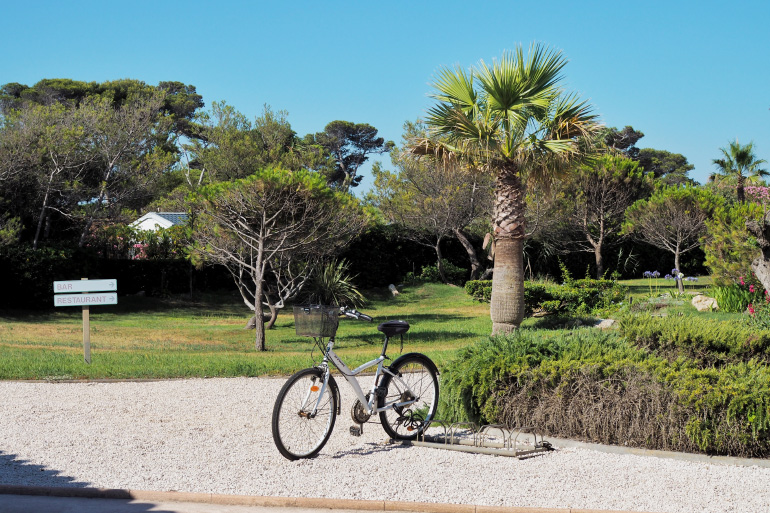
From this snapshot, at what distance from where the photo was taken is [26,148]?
21.3 meters

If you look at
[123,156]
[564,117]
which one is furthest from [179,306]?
[564,117]

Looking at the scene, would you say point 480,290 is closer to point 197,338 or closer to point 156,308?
point 197,338

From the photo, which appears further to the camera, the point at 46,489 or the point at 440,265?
the point at 440,265

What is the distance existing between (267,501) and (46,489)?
1.55 metres

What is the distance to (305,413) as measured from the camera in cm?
553

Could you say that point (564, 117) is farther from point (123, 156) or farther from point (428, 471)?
point (123, 156)

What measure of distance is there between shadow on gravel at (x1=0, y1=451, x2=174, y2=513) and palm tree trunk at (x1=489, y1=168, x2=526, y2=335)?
26.5 feet

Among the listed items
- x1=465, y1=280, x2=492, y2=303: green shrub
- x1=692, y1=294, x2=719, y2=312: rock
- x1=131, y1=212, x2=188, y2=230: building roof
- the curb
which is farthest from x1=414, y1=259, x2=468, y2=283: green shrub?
the curb

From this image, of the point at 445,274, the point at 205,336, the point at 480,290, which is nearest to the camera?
the point at 205,336

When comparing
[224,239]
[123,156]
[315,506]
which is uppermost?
[123,156]

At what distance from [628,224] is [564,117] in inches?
652

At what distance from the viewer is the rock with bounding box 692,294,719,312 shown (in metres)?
17.0

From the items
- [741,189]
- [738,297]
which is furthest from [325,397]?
[741,189]

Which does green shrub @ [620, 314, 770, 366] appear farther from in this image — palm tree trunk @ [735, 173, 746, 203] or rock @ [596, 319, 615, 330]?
palm tree trunk @ [735, 173, 746, 203]
